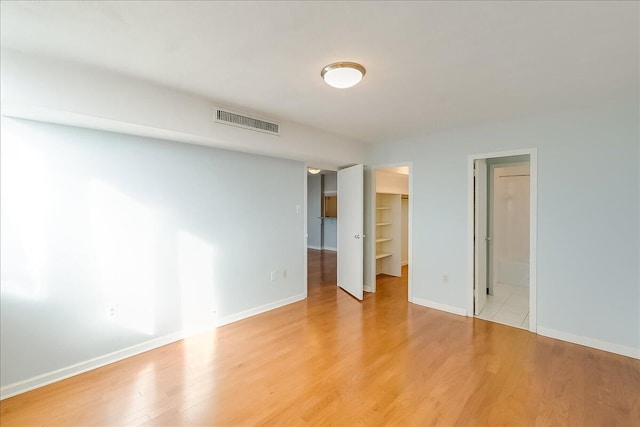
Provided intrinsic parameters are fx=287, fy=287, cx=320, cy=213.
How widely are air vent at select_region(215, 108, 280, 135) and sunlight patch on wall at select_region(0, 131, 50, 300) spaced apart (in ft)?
4.72

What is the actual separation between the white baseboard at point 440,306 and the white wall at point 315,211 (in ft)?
16.3

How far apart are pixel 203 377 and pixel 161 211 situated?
1.59m

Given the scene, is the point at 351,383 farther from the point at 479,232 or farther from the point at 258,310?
the point at 479,232

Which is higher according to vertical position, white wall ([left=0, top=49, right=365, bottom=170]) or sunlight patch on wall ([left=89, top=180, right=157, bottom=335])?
white wall ([left=0, top=49, right=365, bottom=170])

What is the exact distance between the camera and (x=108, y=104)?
2.19 metres

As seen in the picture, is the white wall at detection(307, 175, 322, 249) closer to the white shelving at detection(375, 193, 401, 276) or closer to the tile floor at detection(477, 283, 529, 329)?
the white shelving at detection(375, 193, 401, 276)

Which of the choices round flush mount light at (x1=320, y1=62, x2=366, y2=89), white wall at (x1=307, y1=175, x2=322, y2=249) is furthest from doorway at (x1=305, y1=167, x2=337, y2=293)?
round flush mount light at (x1=320, y1=62, x2=366, y2=89)

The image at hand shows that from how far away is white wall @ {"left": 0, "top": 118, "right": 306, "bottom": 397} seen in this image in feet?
7.11

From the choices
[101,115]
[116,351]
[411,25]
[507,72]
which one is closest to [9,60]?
[101,115]

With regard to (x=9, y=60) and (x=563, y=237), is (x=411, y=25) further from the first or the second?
(x=563, y=237)

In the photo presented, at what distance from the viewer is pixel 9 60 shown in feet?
6.10

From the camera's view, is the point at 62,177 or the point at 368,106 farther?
the point at 368,106

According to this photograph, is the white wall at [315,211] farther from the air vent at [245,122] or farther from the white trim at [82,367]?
the white trim at [82,367]

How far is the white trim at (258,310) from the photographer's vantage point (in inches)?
133
